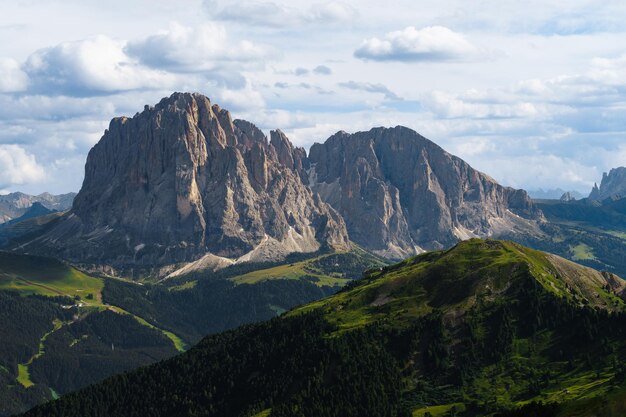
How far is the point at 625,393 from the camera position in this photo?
189375 mm

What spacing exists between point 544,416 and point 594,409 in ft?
46.2

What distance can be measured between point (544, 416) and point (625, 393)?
18.2m

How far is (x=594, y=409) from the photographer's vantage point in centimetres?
18450

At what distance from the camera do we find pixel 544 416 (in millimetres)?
195625

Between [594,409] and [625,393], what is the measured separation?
32.4ft
